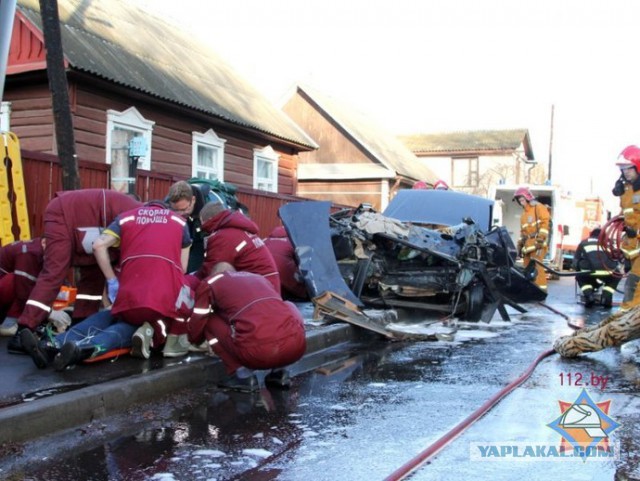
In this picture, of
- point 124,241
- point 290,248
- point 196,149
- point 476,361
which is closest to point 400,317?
point 290,248

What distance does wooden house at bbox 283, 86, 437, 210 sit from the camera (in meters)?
28.4

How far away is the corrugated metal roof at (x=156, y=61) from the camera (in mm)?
11023

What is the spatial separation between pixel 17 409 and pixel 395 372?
3.07 metres

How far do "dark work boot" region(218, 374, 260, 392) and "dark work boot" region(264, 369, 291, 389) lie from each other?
11 cm

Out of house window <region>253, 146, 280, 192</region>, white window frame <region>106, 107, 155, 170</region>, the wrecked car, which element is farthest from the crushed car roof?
house window <region>253, 146, 280, 192</region>

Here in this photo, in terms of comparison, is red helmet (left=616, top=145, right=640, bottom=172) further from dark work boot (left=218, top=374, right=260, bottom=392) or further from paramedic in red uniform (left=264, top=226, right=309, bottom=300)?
dark work boot (left=218, top=374, right=260, bottom=392)

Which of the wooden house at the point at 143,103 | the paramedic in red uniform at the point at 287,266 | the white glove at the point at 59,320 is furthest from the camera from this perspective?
the wooden house at the point at 143,103

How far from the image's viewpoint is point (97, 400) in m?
4.05

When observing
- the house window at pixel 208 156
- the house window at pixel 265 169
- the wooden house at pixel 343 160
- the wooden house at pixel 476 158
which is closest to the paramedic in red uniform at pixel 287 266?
the house window at pixel 208 156

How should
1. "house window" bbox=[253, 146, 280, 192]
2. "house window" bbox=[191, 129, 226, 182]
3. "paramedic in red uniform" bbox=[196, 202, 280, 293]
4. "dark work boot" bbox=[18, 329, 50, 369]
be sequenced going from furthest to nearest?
1. "house window" bbox=[253, 146, 280, 192]
2. "house window" bbox=[191, 129, 226, 182]
3. "paramedic in red uniform" bbox=[196, 202, 280, 293]
4. "dark work boot" bbox=[18, 329, 50, 369]

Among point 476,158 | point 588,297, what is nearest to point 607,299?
point 588,297

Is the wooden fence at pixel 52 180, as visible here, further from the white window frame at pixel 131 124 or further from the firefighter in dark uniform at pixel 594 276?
the firefighter in dark uniform at pixel 594 276

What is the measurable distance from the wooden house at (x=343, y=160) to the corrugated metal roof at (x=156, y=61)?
11.1 metres

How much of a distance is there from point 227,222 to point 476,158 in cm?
3711
